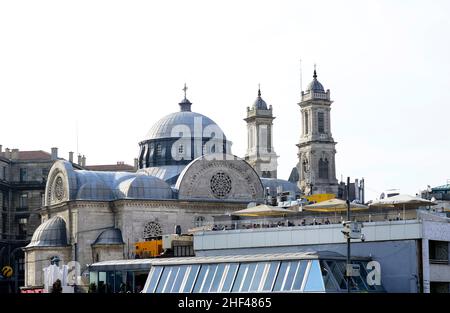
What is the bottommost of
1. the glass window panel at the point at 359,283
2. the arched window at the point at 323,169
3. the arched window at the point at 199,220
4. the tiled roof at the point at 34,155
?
the glass window panel at the point at 359,283

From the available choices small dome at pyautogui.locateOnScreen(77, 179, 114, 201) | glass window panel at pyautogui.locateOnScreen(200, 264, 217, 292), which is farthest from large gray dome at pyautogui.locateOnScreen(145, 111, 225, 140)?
glass window panel at pyautogui.locateOnScreen(200, 264, 217, 292)

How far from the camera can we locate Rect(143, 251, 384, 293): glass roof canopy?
40.2 metres

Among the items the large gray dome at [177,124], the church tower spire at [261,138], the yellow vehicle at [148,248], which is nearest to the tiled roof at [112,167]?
the church tower spire at [261,138]

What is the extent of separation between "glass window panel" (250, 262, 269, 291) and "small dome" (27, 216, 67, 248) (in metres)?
44.4

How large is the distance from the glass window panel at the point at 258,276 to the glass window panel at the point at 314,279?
2.39 meters

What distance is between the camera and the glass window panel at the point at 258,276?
41562 mm

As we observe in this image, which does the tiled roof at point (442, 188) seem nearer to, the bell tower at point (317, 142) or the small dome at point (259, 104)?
the bell tower at point (317, 142)

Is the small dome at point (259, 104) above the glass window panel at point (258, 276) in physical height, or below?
above

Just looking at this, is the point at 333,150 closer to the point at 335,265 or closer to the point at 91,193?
the point at 91,193

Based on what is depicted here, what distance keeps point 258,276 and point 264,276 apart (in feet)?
1.72

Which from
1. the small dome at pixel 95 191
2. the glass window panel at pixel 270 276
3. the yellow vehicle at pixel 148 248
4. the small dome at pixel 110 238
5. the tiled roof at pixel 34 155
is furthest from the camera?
the tiled roof at pixel 34 155
